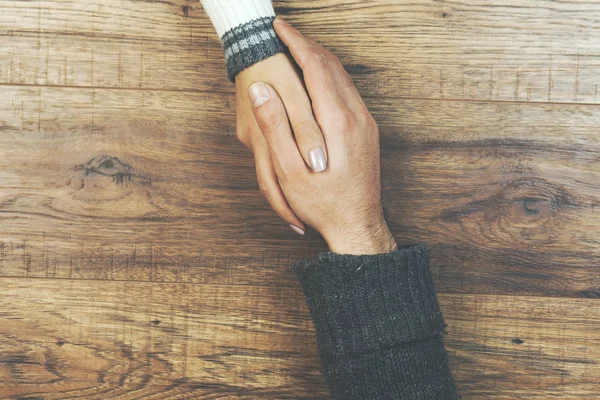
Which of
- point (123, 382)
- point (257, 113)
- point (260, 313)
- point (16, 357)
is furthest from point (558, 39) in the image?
point (16, 357)

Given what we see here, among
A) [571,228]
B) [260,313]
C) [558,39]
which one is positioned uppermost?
[558,39]

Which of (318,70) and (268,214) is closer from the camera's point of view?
(318,70)

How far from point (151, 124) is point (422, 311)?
0.50 meters

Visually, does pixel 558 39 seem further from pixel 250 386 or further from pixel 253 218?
pixel 250 386

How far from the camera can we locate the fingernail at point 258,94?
2.35 feet

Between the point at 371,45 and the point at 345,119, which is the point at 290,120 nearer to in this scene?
the point at 345,119

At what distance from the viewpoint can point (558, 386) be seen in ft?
2.83

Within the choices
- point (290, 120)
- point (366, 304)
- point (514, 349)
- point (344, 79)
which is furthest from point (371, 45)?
point (514, 349)

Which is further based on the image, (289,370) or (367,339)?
(289,370)

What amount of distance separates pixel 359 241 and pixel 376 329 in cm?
13

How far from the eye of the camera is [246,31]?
74 centimetres

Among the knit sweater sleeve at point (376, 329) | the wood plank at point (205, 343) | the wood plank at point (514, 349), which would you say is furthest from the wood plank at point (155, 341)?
the wood plank at point (514, 349)

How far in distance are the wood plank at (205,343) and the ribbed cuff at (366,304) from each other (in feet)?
0.46

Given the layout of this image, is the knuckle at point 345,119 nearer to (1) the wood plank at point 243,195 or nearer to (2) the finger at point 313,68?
(2) the finger at point 313,68
